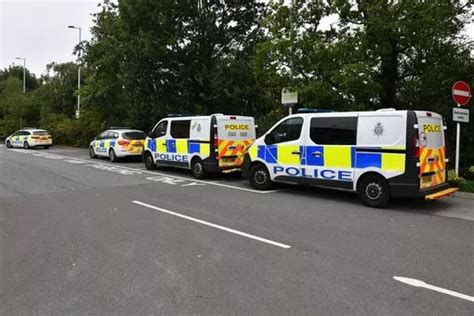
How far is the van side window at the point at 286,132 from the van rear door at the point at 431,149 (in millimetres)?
2717

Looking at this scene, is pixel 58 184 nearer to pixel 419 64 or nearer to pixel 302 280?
pixel 302 280

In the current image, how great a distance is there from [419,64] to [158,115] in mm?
12000

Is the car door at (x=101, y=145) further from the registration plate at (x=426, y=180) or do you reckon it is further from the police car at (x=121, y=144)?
the registration plate at (x=426, y=180)

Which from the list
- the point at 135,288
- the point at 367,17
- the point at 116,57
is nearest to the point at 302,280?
the point at 135,288

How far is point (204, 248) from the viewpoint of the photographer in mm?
5859

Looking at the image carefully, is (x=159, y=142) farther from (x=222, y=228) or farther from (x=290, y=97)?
(x=222, y=228)

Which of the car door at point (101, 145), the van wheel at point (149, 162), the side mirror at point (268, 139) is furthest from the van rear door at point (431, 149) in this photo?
the car door at point (101, 145)

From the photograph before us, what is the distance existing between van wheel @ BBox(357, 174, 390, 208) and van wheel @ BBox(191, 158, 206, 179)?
548 centimetres

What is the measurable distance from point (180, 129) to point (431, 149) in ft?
26.0

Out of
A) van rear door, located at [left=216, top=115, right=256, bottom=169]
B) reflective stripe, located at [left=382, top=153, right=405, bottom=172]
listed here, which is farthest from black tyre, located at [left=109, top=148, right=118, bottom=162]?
reflective stripe, located at [left=382, top=153, right=405, bottom=172]

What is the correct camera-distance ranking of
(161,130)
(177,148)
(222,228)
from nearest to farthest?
(222,228) < (177,148) < (161,130)

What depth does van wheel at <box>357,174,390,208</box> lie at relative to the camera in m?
8.71

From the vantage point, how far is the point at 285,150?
415 inches

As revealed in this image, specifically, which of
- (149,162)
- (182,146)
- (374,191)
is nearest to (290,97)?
(182,146)
